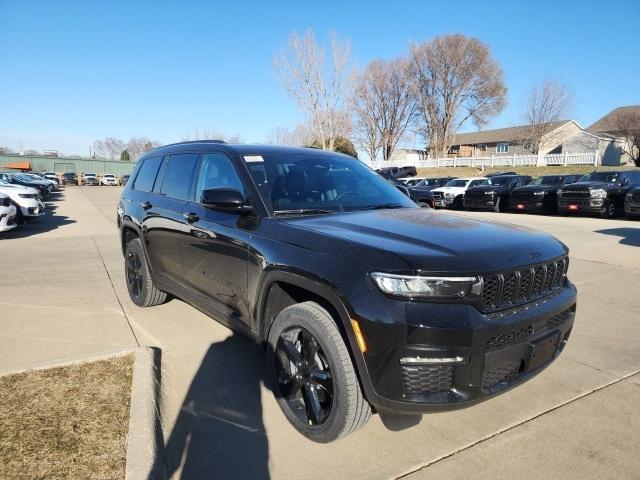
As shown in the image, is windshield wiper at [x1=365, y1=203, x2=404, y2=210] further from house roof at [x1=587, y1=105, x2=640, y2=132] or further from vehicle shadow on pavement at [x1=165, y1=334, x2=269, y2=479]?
house roof at [x1=587, y1=105, x2=640, y2=132]

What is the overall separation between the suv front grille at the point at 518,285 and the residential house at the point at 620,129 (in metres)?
47.0

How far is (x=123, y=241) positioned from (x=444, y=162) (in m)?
46.5

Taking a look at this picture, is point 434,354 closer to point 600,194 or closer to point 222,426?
point 222,426

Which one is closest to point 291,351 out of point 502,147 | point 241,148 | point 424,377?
point 424,377

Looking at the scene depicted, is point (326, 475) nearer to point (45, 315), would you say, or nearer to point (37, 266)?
point (45, 315)

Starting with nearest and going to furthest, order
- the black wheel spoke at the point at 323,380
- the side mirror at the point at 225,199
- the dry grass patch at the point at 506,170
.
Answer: the black wheel spoke at the point at 323,380 < the side mirror at the point at 225,199 < the dry grass patch at the point at 506,170

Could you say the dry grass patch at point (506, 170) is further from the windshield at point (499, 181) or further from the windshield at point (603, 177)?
the windshield at point (603, 177)

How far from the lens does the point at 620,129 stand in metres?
44.1

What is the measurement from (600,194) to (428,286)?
16413 millimetres

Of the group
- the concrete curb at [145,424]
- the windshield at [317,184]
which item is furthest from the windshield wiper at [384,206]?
the concrete curb at [145,424]

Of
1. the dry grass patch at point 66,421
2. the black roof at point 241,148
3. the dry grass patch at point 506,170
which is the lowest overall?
the dry grass patch at point 66,421

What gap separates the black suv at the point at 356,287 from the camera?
7.01ft

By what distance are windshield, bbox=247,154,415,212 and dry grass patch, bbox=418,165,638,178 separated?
1320 inches

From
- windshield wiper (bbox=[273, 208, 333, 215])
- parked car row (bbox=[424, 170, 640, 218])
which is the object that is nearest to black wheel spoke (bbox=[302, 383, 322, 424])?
windshield wiper (bbox=[273, 208, 333, 215])
